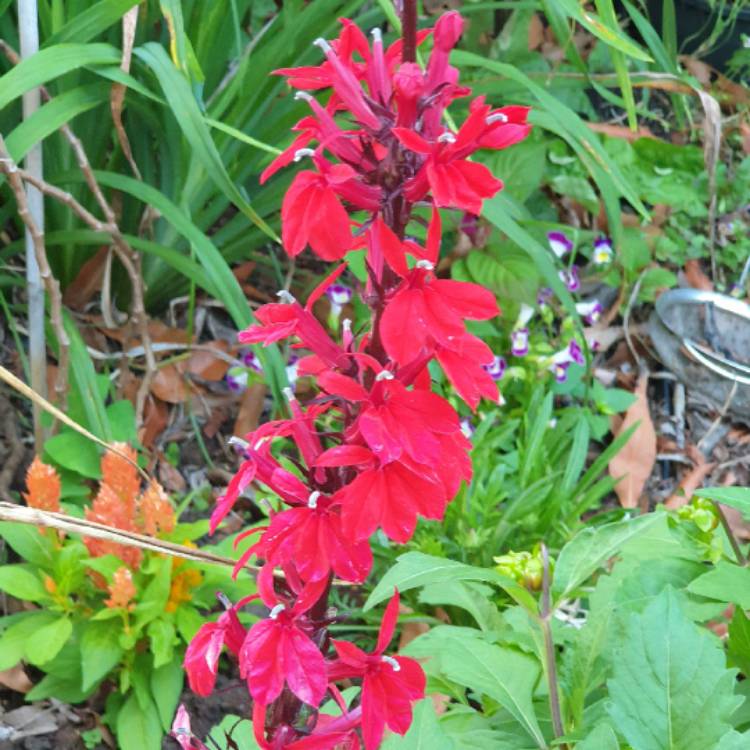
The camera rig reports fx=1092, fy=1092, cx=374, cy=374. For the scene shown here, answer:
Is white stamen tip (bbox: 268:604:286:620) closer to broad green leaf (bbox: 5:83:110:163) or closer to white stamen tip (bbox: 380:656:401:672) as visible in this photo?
white stamen tip (bbox: 380:656:401:672)

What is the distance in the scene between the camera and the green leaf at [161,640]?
1.53 m

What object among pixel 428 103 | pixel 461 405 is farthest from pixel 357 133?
pixel 461 405

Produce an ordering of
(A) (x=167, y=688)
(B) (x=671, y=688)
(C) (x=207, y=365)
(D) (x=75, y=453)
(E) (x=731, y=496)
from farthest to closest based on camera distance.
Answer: (C) (x=207, y=365), (D) (x=75, y=453), (A) (x=167, y=688), (E) (x=731, y=496), (B) (x=671, y=688)

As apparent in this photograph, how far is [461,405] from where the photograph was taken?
2.27 metres

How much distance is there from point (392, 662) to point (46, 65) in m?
1.16

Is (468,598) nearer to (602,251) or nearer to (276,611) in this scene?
(276,611)

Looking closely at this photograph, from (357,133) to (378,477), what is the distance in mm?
256

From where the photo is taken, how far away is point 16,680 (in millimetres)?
1733

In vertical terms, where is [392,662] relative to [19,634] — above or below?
above

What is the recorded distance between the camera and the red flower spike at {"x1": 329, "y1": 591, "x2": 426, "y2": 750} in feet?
2.88

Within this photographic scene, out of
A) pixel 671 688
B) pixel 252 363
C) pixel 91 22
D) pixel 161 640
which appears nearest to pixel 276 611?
pixel 671 688

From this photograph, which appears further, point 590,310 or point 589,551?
point 590,310

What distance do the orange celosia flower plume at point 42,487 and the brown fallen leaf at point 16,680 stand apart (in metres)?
0.37

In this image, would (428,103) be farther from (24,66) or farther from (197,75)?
(24,66)
